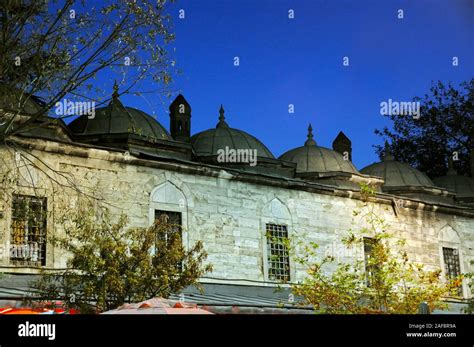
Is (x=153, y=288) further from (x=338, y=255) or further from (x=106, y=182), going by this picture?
Result: (x=338, y=255)

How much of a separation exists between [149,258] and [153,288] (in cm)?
70

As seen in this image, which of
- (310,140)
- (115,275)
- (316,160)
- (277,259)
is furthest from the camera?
(310,140)

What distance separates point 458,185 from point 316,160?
742 centimetres

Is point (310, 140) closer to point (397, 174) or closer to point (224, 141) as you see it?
point (397, 174)

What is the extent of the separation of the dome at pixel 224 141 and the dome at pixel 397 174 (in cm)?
584

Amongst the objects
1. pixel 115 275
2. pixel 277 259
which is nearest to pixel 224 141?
pixel 277 259


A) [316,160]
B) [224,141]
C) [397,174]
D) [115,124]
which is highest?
[115,124]

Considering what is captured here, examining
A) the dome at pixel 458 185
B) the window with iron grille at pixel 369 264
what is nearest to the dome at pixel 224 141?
the window with iron grille at pixel 369 264

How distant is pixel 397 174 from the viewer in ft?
99.5

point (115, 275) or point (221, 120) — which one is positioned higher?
point (221, 120)

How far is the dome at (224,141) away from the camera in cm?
2603

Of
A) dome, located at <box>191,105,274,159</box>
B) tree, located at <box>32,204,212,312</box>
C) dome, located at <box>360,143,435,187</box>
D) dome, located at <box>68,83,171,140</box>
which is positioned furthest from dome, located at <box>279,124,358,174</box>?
tree, located at <box>32,204,212,312</box>

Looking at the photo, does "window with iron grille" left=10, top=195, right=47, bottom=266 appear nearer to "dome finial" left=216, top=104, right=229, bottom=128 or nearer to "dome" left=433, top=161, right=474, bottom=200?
"dome finial" left=216, top=104, right=229, bottom=128
